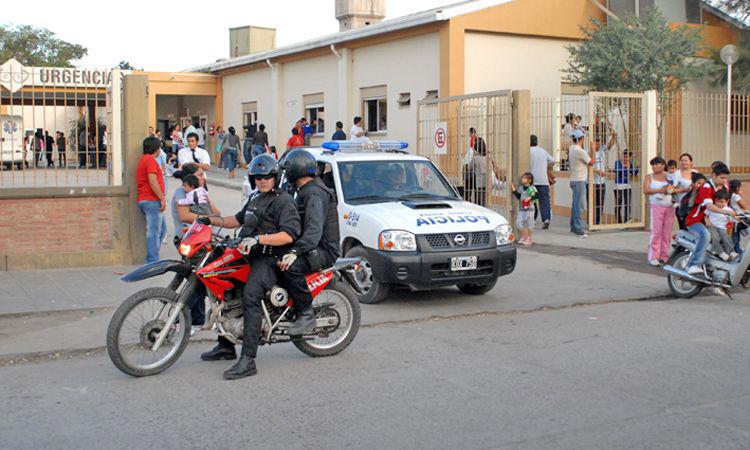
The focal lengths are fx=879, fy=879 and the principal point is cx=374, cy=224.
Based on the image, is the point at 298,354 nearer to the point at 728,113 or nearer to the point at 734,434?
the point at 734,434

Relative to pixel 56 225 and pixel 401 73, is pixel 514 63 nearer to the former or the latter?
pixel 401 73

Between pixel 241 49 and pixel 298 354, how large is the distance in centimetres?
3419

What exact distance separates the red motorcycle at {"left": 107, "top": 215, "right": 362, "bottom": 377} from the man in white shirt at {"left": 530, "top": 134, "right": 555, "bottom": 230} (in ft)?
34.1

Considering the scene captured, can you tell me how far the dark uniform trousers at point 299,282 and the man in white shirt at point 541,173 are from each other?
10.4 metres

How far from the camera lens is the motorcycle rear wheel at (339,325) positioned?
753 centimetres

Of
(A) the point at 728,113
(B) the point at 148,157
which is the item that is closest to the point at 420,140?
(A) the point at 728,113

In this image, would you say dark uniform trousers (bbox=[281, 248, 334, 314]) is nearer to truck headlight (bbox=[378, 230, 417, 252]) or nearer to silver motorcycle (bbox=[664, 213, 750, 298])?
truck headlight (bbox=[378, 230, 417, 252])

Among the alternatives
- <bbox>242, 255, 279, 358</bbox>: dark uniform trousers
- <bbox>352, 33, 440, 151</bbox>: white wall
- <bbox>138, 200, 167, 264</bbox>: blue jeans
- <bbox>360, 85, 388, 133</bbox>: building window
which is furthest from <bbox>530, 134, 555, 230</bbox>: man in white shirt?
<bbox>242, 255, 279, 358</bbox>: dark uniform trousers

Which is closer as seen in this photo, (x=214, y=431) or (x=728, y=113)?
(x=214, y=431)

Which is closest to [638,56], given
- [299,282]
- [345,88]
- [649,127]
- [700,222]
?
[649,127]

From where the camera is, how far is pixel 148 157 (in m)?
12.0

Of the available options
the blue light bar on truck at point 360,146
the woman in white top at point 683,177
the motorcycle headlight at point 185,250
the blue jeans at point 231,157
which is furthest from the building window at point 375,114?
the motorcycle headlight at point 185,250

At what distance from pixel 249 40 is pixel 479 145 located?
25.7 metres

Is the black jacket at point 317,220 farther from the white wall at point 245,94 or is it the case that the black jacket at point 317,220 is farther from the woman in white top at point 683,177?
the white wall at point 245,94
